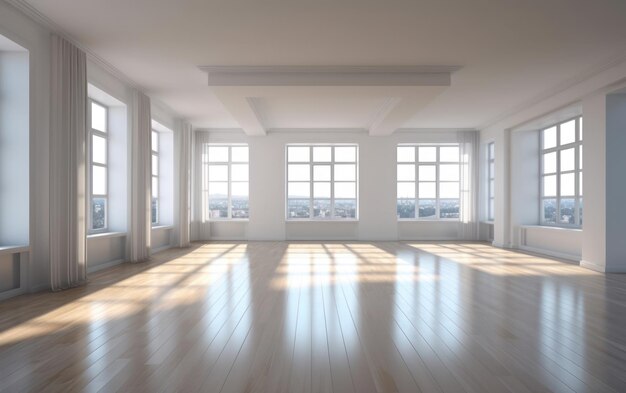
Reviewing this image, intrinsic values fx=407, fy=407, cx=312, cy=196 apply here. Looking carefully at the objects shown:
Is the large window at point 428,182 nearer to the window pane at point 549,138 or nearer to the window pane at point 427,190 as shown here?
the window pane at point 427,190

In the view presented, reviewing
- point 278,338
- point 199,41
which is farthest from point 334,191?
point 278,338

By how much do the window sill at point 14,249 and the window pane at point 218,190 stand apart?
25.3 feet

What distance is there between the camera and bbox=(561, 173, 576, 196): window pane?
8.73 m

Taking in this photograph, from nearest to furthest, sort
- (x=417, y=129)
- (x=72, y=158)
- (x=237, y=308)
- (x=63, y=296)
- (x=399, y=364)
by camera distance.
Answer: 1. (x=399, y=364)
2. (x=237, y=308)
3. (x=63, y=296)
4. (x=72, y=158)
5. (x=417, y=129)

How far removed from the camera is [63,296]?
490 cm

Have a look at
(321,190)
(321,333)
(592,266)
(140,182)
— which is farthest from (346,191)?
(321,333)

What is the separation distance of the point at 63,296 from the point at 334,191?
8747 mm

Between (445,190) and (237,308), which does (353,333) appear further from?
(445,190)

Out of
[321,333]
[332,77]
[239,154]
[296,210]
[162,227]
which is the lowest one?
[321,333]

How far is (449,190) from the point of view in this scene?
1281cm

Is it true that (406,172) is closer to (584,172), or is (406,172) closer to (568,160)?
(568,160)

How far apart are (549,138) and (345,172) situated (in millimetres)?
Answer: 5562

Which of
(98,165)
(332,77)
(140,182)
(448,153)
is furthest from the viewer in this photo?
(448,153)

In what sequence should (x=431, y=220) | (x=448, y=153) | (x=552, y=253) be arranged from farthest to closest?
(x=448, y=153), (x=431, y=220), (x=552, y=253)
